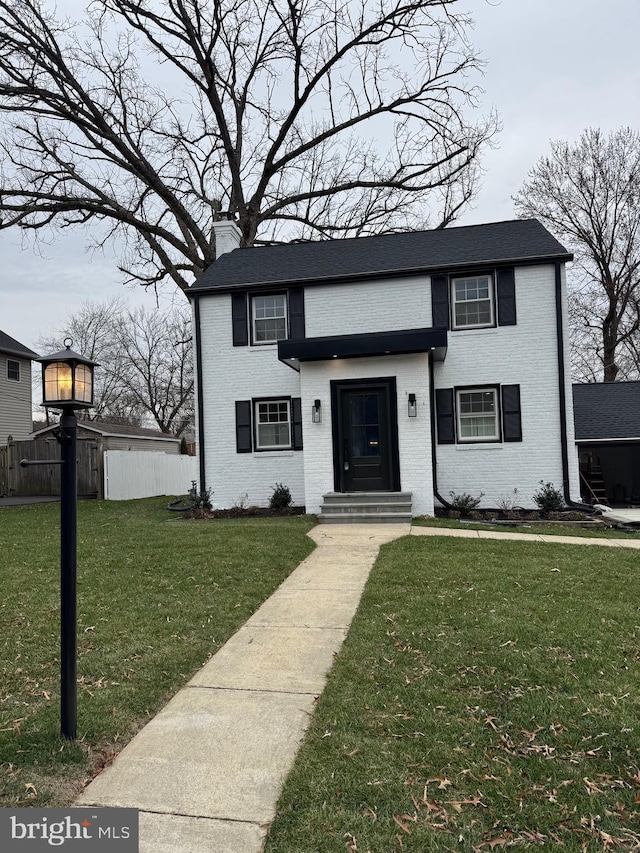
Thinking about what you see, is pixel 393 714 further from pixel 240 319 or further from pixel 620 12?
pixel 620 12

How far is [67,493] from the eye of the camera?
3170 millimetres

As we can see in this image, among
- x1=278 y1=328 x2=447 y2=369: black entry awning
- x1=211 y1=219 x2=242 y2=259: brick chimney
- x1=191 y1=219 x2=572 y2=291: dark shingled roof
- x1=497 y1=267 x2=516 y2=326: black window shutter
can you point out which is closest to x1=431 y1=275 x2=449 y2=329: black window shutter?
x1=191 y1=219 x2=572 y2=291: dark shingled roof

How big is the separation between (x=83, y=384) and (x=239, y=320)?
10619mm

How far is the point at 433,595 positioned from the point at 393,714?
8.04ft

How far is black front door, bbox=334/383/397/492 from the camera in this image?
11820 millimetres

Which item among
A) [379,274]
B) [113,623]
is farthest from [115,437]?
[113,623]

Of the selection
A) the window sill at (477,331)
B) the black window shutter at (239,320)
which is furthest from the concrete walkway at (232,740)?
the black window shutter at (239,320)

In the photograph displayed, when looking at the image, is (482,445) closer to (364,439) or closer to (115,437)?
(364,439)

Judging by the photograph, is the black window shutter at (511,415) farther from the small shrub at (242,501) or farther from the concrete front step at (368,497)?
the small shrub at (242,501)

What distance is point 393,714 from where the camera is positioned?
133 inches

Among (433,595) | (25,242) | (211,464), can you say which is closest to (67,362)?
(433,595)

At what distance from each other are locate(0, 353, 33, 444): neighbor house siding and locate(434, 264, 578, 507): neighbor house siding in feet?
57.1

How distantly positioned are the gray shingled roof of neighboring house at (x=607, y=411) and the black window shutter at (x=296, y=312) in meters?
7.25

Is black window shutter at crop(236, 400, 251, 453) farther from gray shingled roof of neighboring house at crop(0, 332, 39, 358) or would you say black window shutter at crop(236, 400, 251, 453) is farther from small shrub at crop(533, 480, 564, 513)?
gray shingled roof of neighboring house at crop(0, 332, 39, 358)
